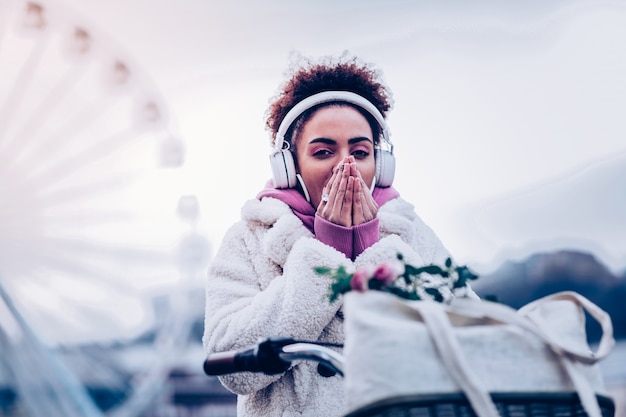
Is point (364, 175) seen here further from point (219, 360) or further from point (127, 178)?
point (127, 178)

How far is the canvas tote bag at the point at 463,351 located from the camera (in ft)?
2.18

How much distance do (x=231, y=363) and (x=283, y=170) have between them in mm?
562

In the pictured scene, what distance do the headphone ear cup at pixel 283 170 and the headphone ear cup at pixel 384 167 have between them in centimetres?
17

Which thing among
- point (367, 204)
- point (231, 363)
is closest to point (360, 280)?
point (231, 363)

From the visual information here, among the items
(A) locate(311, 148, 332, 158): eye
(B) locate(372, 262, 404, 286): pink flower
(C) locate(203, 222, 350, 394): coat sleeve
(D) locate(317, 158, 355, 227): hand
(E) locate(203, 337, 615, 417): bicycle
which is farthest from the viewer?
(A) locate(311, 148, 332, 158): eye

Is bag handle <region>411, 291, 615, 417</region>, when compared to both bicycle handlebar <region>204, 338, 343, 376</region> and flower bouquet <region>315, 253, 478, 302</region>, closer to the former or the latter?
flower bouquet <region>315, 253, 478, 302</region>

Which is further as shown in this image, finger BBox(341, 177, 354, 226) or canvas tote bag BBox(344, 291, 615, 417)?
finger BBox(341, 177, 354, 226)

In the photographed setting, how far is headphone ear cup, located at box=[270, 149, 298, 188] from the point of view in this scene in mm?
1416

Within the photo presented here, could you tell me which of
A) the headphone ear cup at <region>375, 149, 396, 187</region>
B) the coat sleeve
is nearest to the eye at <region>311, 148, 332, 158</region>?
the headphone ear cup at <region>375, 149, 396, 187</region>

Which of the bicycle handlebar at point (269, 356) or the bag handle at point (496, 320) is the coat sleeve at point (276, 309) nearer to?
the bicycle handlebar at point (269, 356)

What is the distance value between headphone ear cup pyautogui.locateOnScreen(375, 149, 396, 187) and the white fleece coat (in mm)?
109

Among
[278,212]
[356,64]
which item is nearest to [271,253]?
[278,212]

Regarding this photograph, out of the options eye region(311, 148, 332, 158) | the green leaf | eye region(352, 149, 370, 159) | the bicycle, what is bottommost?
the bicycle

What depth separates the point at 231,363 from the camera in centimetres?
92
